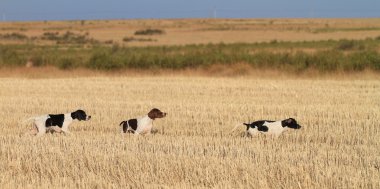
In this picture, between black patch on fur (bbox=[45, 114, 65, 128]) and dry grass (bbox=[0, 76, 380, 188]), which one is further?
black patch on fur (bbox=[45, 114, 65, 128])

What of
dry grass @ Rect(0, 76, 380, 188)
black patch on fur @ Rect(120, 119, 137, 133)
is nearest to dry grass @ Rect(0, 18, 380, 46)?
dry grass @ Rect(0, 76, 380, 188)

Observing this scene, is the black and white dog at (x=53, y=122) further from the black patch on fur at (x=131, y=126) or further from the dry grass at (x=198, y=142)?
the black patch on fur at (x=131, y=126)

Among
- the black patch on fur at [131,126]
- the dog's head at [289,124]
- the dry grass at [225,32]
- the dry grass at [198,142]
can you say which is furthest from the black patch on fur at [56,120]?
the dry grass at [225,32]

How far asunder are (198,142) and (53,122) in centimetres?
323

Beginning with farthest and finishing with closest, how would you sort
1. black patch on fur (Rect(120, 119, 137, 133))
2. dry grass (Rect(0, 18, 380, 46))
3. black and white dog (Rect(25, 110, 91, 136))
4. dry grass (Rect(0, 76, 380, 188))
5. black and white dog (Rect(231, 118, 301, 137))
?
dry grass (Rect(0, 18, 380, 46))
black patch on fur (Rect(120, 119, 137, 133))
black and white dog (Rect(25, 110, 91, 136))
black and white dog (Rect(231, 118, 301, 137))
dry grass (Rect(0, 76, 380, 188))

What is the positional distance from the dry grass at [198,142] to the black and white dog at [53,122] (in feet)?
1.09

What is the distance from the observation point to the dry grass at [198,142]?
26.1 feet

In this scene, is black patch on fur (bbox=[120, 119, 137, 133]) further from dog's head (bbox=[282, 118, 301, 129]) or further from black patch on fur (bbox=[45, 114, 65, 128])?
dog's head (bbox=[282, 118, 301, 129])

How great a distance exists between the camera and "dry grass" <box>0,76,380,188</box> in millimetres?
7957

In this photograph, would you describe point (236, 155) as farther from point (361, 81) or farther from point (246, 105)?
point (361, 81)

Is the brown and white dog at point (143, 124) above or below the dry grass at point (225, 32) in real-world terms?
below

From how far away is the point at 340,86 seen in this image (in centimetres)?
2253

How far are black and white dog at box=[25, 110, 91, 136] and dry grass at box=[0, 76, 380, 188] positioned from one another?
332mm

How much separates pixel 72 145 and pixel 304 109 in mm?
7813
